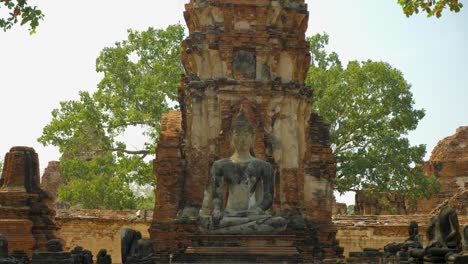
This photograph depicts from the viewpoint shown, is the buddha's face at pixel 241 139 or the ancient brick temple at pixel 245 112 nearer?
the buddha's face at pixel 241 139

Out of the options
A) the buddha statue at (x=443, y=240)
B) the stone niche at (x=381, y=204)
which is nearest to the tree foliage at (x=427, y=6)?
the buddha statue at (x=443, y=240)

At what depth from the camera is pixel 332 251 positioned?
19.6m

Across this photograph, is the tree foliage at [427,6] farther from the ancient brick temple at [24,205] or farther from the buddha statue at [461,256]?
the ancient brick temple at [24,205]

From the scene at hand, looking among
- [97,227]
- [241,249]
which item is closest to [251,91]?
[241,249]

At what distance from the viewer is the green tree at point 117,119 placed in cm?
2994

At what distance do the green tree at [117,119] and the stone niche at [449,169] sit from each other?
13460 mm

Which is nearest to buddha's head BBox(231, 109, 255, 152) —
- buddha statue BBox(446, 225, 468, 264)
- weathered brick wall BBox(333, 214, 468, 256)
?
buddha statue BBox(446, 225, 468, 264)

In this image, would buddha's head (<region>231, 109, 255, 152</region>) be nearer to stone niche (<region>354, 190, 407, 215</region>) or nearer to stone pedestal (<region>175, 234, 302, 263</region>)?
stone pedestal (<region>175, 234, 302, 263</region>)

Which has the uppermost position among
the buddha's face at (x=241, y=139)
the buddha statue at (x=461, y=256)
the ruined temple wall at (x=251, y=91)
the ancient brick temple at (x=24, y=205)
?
the ruined temple wall at (x=251, y=91)

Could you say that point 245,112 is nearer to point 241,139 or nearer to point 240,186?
point 241,139

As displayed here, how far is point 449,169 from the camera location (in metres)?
39.4

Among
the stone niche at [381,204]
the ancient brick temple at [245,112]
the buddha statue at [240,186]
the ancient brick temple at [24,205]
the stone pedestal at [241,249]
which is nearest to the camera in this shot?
the stone pedestal at [241,249]

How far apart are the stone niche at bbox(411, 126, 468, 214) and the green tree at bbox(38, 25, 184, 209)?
13460 mm

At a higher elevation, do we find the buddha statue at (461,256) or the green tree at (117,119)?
the green tree at (117,119)
